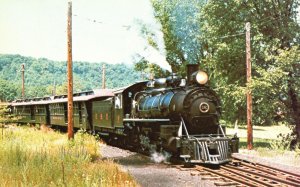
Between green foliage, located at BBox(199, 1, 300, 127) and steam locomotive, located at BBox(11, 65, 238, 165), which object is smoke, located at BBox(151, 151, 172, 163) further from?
green foliage, located at BBox(199, 1, 300, 127)

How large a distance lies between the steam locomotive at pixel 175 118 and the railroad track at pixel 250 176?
2.20 ft

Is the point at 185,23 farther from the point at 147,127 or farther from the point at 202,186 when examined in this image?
the point at 202,186

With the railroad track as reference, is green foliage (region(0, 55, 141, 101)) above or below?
above

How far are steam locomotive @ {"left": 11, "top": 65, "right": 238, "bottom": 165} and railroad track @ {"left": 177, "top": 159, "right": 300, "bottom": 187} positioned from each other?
2.20 ft

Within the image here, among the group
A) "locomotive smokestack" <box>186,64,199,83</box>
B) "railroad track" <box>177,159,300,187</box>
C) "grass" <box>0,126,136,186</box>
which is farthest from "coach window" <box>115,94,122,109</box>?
"railroad track" <box>177,159,300,187</box>

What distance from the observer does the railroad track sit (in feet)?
30.9

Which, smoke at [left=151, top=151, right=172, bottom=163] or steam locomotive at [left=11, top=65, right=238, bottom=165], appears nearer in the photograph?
steam locomotive at [left=11, top=65, right=238, bottom=165]

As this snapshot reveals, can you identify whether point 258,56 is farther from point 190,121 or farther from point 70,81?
point 70,81

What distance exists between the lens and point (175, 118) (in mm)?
13406

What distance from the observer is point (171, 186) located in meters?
9.20

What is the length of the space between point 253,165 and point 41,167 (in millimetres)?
6933

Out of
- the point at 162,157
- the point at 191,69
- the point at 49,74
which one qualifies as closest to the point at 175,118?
the point at 162,157

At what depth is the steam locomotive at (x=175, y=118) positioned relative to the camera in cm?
1252

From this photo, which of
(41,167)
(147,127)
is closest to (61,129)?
(147,127)
